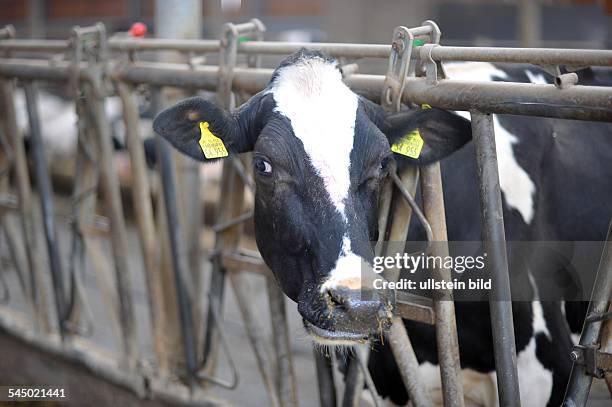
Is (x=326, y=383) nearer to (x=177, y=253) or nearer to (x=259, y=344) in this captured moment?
(x=259, y=344)

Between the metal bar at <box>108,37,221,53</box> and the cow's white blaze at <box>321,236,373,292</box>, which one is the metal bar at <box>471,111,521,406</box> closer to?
the cow's white blaze at <box>321,236,373,292</box>

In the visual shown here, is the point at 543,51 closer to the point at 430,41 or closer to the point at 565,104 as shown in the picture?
the point at 565,104

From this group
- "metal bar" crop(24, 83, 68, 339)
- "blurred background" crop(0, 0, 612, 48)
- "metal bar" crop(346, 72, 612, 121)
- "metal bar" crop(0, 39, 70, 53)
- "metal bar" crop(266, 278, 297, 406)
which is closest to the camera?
"metal bar" crop(346, 72, 612, 121)

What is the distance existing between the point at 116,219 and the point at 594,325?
274 centimetres

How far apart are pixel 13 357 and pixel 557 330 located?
141 inches

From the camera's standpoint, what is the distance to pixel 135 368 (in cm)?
439

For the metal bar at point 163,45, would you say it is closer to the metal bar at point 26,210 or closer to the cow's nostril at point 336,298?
the metal bar at point 26,210

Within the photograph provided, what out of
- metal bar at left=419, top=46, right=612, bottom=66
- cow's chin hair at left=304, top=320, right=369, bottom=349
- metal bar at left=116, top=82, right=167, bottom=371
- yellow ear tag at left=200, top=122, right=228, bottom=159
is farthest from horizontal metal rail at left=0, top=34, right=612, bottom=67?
cow's chin hair at left=304, top=320, right=369, bottom=349

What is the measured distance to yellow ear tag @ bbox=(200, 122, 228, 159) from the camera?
9.56ft

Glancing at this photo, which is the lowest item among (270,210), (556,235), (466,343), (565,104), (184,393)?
(184,393)

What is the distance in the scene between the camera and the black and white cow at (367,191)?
8.25 ft

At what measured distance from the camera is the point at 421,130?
2.82 m

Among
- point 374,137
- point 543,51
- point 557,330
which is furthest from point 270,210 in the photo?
point 557,330

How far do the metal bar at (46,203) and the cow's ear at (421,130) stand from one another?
266 cm
